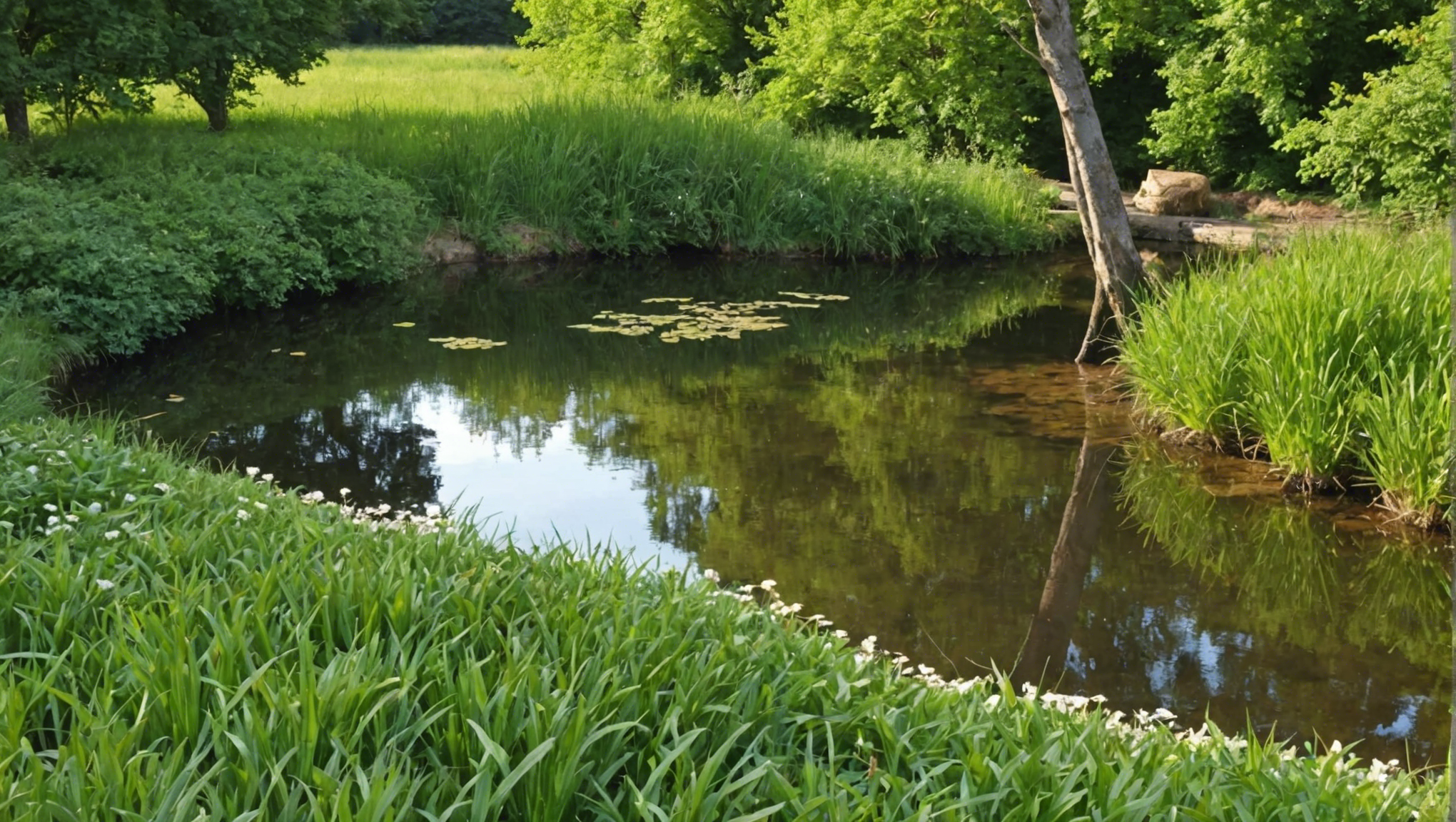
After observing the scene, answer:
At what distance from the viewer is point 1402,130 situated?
45.2 feet

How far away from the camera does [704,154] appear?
14.9m

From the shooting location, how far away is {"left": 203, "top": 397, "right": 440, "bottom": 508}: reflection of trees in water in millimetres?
6891

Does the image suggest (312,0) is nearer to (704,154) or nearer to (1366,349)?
(704,154)

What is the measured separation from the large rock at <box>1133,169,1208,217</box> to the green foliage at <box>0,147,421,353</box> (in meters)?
9.43

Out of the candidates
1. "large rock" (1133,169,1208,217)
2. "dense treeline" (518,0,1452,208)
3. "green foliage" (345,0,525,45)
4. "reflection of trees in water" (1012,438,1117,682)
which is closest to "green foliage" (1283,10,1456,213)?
"dense treeline" (518,0,1452,208)

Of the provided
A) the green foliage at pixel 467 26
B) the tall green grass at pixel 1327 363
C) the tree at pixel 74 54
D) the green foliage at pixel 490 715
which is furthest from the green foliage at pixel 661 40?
the green foliage at pixel 467 26

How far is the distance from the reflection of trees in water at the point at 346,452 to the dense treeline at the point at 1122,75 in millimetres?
10622

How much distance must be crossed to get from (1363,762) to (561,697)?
2.75m

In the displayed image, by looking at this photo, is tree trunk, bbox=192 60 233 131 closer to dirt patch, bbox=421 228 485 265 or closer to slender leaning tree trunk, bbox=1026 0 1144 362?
dirt patch, bbox=421 228 485 265

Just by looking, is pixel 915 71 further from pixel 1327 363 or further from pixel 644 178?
pixel 1327 363

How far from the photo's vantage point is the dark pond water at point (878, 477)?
497 centimetres

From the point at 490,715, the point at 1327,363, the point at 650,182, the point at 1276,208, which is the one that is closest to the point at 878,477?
the point at 1327,363

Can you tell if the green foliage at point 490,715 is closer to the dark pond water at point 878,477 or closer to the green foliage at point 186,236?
the dark pond water at point 878,477

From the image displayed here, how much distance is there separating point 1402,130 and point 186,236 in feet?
39.5
